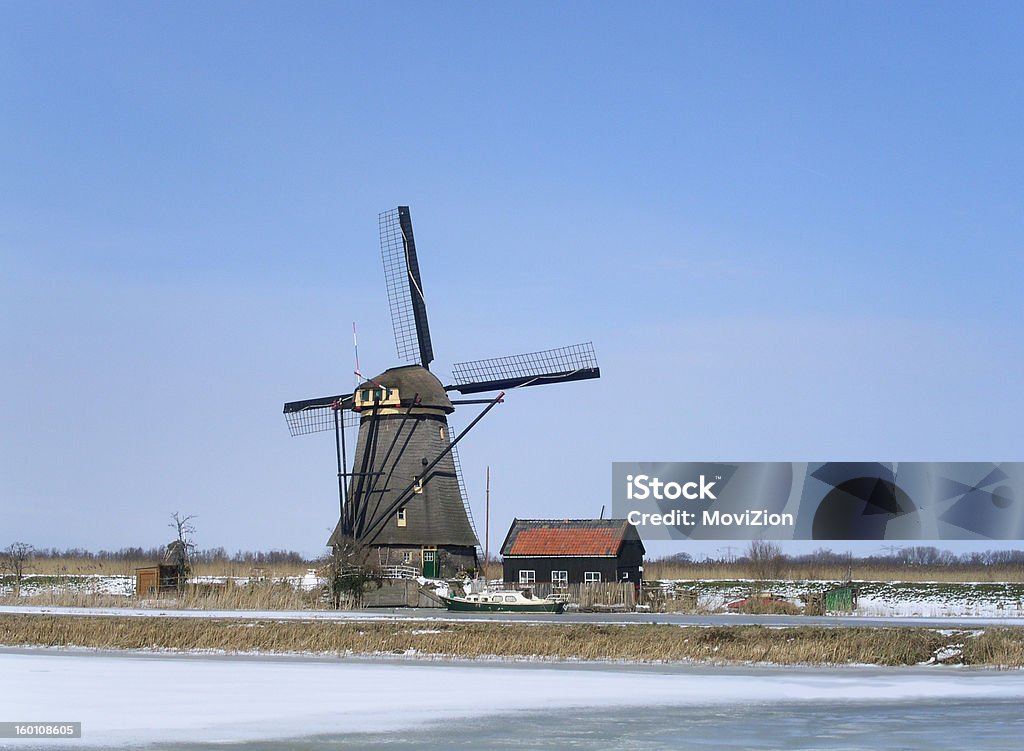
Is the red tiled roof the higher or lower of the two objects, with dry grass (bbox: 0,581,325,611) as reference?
higher

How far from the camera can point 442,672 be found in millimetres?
21656

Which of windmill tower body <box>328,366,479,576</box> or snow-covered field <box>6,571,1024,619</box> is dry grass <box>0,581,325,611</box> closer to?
snow-covered field <box>6,571,1024,619</box>

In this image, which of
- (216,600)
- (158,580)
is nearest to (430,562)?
(216,600)

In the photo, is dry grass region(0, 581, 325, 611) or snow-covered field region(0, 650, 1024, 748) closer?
snow-covered field region(0, 650, 1024, 748)

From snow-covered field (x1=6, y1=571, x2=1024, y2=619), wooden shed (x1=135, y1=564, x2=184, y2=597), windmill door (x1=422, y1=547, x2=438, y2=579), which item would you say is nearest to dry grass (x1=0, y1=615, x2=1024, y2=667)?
snow-covered field (x1=6, y1=571, x2=1024, y2=619)

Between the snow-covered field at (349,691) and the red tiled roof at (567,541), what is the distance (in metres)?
20.2

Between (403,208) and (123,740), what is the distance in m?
36.5

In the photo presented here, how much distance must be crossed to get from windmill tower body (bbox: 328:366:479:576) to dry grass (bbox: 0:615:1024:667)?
49.2 feet

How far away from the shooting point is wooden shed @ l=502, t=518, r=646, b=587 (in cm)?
4334

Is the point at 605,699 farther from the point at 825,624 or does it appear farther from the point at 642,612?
the point at 642,612

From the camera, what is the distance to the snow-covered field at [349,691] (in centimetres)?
1536

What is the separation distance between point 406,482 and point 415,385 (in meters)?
3.38

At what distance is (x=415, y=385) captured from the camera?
147 ft

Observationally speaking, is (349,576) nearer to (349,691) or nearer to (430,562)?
(430,562)
